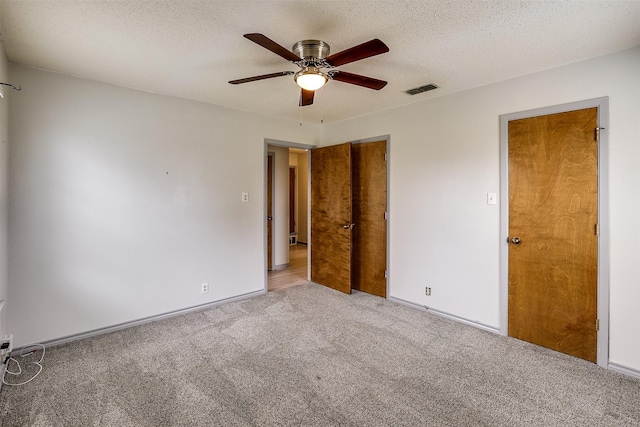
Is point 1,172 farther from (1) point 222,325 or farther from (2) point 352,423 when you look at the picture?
(2) point 352,423

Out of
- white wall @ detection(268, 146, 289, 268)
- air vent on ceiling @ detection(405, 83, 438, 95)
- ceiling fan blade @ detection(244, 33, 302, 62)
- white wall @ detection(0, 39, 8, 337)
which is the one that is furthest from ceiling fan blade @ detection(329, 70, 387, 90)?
white wall @ detection(268, 146, 289, 268)

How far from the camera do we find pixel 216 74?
267 cm

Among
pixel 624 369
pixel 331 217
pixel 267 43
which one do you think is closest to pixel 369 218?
pixel 331 217

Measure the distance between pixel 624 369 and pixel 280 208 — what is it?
481 centimetres

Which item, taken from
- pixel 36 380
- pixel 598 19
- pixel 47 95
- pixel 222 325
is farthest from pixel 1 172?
pixel 598 19

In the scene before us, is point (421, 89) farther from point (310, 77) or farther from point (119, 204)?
point (119, 204)

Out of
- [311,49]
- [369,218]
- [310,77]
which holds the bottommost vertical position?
[369,218]

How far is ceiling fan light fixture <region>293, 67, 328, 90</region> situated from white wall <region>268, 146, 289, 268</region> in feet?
11.4

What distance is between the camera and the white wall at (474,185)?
2219 millimetres

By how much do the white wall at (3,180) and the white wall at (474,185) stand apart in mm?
3465

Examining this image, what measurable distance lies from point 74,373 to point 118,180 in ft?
5.50

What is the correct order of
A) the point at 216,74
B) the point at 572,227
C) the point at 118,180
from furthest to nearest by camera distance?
the point at 118,180
the point at 216,74
the point at 572,227

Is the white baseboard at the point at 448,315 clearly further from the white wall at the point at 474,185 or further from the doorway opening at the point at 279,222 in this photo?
the doorway opening at the point at 279,222

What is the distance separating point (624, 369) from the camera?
2229 mm
